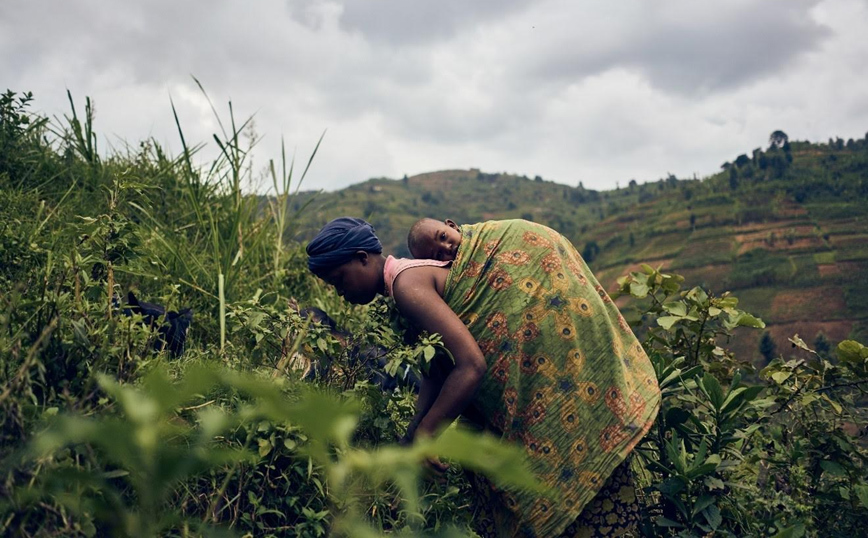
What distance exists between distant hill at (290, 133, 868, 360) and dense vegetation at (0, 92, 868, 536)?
4336 cm

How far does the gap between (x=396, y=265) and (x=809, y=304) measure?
60.4 metres

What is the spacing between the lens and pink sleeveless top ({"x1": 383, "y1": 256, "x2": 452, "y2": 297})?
2111 mm

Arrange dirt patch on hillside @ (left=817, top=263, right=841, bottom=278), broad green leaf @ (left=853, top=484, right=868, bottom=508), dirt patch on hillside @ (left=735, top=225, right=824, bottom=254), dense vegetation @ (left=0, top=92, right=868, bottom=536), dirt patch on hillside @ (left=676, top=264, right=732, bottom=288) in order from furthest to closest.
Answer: dirt patch on hillside @ (left=735, top=225, right=824, bottom=254) < dirt patch on hillside @ (left=676, top=264, right=732, bottom=288) < dirt patch on hillside @ (left=817, top=263, right=841, bottom=278) < broad green leaf @ (left=853, top=484, right=868, bottom=508) < dense vegetation @ (left=0, top=92, right=868, bottom=536)

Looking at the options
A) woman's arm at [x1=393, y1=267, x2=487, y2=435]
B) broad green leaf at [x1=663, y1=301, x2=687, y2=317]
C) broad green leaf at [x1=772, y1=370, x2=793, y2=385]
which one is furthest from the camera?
broad green leaf at [x1=663, y1=301, x2=687, y2=317]

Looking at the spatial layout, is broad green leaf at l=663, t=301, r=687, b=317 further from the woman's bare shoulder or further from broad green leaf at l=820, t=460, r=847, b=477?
the woman's bare shoulder

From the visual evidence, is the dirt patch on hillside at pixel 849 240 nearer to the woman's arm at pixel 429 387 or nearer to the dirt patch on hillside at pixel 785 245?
the dirt patch on hillside at pixel 785 245

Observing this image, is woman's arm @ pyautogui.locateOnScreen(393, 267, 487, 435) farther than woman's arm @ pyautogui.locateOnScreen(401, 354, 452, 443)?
No

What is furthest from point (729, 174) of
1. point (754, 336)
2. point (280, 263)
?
point (280, 263)

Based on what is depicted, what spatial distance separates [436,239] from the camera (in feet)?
7.41

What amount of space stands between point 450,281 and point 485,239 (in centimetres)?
19

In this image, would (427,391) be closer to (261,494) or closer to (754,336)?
(261,494)

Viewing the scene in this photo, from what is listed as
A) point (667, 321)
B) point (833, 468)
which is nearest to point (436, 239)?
point (667, 321)

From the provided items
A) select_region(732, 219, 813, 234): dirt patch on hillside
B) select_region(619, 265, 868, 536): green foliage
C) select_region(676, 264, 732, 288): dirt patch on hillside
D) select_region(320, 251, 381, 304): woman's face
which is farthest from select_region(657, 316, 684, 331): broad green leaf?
select_region(732, 219, 813, 234): dirt patch on hillside

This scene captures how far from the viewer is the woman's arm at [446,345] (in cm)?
192
